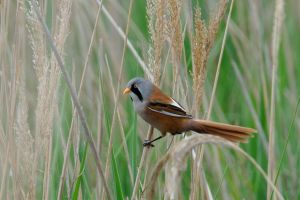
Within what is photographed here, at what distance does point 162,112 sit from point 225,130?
0.29 metres

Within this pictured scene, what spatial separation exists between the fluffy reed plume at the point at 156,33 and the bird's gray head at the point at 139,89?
204mm

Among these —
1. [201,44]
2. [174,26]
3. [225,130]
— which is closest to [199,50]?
[201,44]

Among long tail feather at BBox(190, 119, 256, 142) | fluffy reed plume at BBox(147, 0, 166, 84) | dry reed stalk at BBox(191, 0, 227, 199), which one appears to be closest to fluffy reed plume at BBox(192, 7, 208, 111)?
dry reed stalk at BBox(191, 0, 227, 199)

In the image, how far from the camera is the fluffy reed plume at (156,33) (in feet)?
7.32

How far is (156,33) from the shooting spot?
2238 mm

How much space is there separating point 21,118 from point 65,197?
499 mm

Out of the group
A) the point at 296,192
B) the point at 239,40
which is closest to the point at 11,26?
the point at 239,40

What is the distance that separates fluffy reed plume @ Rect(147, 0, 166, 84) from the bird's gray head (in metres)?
0.20

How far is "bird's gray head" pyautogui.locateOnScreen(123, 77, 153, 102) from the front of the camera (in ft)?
8.25

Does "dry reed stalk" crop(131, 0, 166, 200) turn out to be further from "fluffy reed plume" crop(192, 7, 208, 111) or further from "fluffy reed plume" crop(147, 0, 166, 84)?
"fluffy reed plume" crop(192, 7, 208, 111)

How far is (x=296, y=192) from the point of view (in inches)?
131

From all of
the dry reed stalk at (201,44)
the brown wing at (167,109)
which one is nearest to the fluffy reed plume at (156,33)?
the dry reed stalk at (201,44)

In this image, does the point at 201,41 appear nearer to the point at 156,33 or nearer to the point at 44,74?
the point at 156,33

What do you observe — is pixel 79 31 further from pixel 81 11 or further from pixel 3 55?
pixel 3 55
